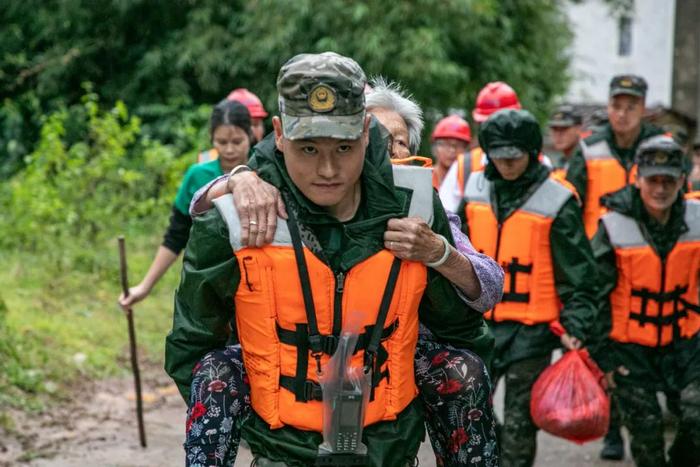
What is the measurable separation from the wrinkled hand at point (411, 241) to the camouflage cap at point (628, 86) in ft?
16.4

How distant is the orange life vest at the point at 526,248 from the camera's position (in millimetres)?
6371

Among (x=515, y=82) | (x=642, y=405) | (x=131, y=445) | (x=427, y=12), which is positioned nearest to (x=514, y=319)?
(x=642, y=405)

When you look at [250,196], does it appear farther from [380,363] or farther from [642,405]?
[642,405]

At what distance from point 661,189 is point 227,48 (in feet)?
36.0

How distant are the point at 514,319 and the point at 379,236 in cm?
300

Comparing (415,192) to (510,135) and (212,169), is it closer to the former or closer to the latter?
(510,135)

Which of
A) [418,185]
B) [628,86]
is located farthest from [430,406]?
[628,86]

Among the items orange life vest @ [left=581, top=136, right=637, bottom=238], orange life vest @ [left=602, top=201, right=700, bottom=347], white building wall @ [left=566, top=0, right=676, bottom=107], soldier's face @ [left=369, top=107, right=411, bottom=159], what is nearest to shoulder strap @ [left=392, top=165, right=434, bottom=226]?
soldier's face @ [left=369, top=107, right=411, bottom=159]

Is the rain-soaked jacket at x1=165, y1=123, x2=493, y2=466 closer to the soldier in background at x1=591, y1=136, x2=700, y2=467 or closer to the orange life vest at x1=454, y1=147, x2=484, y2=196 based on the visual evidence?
the soldier in background at x1=591, y1=136, x2=700, y2=467

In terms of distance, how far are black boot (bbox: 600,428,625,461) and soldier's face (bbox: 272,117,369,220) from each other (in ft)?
16.1

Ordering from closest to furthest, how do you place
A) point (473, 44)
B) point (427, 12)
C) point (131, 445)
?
point (131, 445) → point (427, 12) → point (473, 44)

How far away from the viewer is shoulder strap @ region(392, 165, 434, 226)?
3.71 metres

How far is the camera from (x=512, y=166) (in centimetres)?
640

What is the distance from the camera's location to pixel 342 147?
349cm
